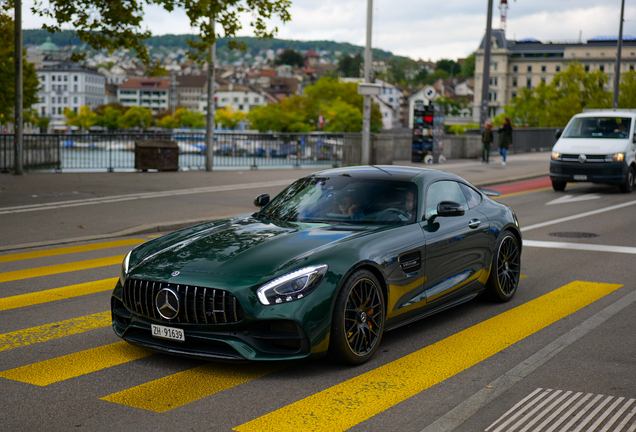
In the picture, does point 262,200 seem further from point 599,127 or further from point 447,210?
point 599,127

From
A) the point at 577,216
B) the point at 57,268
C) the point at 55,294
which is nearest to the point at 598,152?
the point at 577,216

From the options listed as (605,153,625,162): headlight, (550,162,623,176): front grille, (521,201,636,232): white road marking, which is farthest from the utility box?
(521,201,636,232): white road marking

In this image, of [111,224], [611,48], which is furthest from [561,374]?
[611,48]

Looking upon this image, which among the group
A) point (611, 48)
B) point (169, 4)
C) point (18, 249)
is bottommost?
point (18, 249)

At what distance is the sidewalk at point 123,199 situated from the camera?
1275 centimetres

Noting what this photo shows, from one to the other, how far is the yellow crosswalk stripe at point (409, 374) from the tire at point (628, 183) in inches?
511

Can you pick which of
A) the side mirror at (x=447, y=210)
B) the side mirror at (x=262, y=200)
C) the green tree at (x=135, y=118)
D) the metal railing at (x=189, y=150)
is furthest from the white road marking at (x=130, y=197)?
the green tree at (x=135, y=118)

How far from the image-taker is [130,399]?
4691 millimetres

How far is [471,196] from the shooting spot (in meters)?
7.52

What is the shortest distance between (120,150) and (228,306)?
21201 millimetres

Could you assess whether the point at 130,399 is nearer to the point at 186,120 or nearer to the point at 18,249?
the point at 18,249

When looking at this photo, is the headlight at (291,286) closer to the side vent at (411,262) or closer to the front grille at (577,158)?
the side vent at (411,262)

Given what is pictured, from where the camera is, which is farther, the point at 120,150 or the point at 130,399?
the point at 120,150

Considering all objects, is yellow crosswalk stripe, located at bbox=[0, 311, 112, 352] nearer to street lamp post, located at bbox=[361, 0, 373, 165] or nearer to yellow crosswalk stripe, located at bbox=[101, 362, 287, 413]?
yellow crosswalk stripe, located at bbox=[101, 362, 287, 413]
